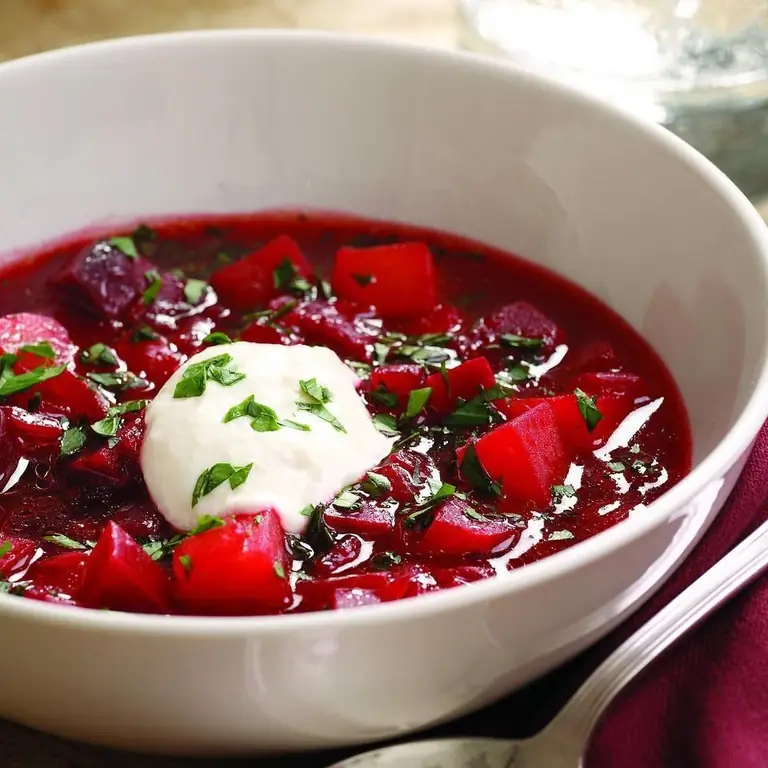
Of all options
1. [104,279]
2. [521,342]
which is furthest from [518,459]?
[104,279]

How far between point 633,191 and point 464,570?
1.13 m

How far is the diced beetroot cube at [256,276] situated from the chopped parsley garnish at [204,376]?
0.45m

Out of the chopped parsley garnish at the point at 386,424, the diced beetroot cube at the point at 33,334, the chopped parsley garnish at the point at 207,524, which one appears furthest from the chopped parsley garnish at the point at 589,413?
the diced beetroot cube at the point at 33,334

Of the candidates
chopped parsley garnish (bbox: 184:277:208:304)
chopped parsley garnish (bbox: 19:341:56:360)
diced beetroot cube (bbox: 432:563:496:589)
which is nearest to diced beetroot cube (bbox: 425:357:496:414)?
diced beetroot cube (bbox: 432:563:496:589)

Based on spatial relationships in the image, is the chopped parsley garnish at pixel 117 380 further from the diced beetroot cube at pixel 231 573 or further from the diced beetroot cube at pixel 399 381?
the diced beetroot cube at pixel 231 573

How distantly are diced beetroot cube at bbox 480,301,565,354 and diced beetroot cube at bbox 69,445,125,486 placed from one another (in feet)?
2.84

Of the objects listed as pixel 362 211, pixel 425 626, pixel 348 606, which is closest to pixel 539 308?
pixel 362 211

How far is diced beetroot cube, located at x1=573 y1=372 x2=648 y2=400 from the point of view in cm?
Result: 244

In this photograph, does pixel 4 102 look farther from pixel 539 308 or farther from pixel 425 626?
pixel 425 626

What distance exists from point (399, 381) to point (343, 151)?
34.7 inches

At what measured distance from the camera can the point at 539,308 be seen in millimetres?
2777

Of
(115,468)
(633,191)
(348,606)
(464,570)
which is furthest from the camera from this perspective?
(633,191)

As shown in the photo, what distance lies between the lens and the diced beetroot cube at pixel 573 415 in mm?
2289

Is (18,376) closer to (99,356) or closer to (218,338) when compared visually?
(99,356)
